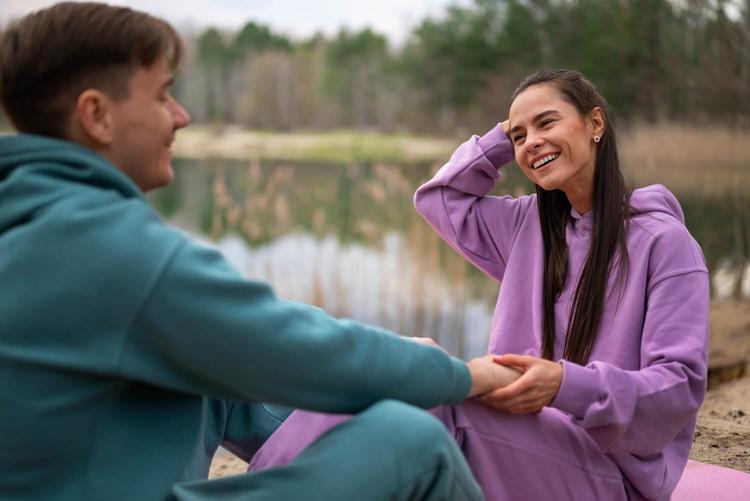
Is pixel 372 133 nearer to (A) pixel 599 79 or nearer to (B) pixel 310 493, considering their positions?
(A) pixel 599 79

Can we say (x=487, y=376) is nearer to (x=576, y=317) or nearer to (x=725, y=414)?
(x=576, y=317)

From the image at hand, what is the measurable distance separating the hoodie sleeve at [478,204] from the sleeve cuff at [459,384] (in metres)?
0.75

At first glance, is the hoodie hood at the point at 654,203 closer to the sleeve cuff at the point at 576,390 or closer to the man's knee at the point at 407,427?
the sleeve cuff at the point at 576,390

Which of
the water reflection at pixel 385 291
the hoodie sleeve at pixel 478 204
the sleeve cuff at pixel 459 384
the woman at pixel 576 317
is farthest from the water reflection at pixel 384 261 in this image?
the sleeve cuff at pixel 459 384

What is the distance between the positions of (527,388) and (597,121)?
674mm

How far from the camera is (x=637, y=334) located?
1.77 m

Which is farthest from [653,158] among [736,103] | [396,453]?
[396,453]

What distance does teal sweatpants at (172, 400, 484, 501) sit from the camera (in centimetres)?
125

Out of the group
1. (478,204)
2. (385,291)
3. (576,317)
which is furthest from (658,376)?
(385,291)

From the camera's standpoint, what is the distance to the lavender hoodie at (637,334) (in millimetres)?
1616

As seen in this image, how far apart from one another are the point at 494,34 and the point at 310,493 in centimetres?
2930

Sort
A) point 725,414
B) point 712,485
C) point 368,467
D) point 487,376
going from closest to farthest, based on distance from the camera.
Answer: point 368,467, point 487,376, point 712,485, point 725,414

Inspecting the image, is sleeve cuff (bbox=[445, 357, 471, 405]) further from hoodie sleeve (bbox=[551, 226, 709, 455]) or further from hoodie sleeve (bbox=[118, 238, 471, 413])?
hoodie sleeve (bbox=[551, 226, 709, 455])

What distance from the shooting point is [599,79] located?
998 inches
